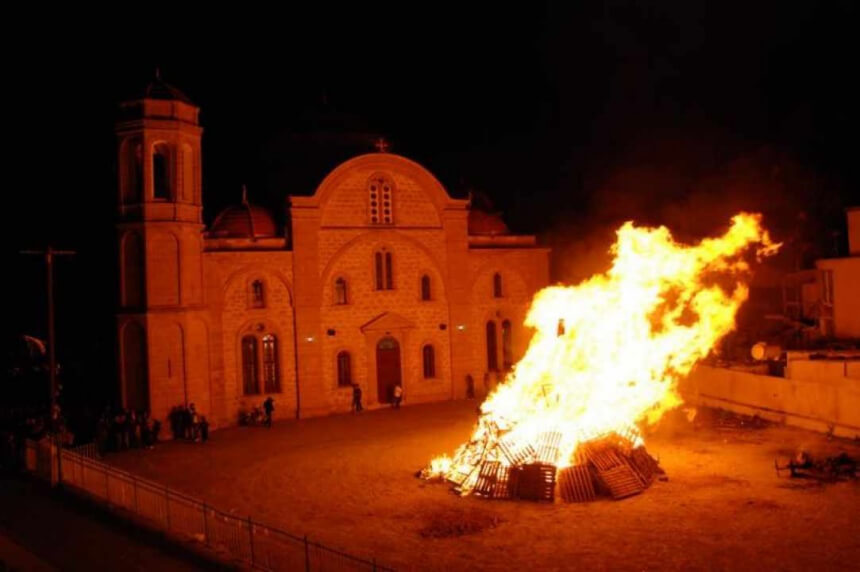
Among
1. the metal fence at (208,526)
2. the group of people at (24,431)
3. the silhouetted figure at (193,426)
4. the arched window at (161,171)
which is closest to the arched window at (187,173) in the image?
the arched window at (161,171)

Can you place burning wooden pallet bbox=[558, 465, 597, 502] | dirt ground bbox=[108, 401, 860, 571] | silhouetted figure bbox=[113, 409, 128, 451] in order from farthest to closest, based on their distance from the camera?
silhouetted figure bbox=[113, 409, 128, 451] < burning wooden pallet bbox=[558, 465, 597, 502] < dirt ground bbox=[108, 401, 860, 571]

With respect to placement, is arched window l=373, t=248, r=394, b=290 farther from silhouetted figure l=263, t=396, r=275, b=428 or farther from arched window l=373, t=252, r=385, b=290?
silhouetted figure l=263, t=396, r=275, b=428

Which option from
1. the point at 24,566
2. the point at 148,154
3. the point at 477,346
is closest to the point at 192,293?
the point at 148,154

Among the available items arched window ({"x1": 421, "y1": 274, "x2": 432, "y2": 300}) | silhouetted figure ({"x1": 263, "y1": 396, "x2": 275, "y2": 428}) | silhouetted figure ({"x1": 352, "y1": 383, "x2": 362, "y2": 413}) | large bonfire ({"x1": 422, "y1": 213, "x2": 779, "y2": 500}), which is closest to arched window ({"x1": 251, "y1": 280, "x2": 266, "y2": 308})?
silhouetted figure ({"x1": 263, "y1": 396, "x2": 275, "y2": 428})

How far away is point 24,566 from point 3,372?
91.3 feet

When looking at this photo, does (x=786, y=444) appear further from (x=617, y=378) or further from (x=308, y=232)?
(x=308, y=232)

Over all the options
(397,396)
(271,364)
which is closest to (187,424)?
(271,364)

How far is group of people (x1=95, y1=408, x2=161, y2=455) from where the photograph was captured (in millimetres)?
27688

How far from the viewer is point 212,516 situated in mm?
16672

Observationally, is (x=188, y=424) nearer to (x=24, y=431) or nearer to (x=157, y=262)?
(x=24, y=431)

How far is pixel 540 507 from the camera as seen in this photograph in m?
19.4

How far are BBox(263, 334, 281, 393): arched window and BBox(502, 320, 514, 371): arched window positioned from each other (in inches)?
441

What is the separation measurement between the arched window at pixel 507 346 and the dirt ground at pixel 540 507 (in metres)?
10.2

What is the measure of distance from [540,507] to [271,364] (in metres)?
17.4
